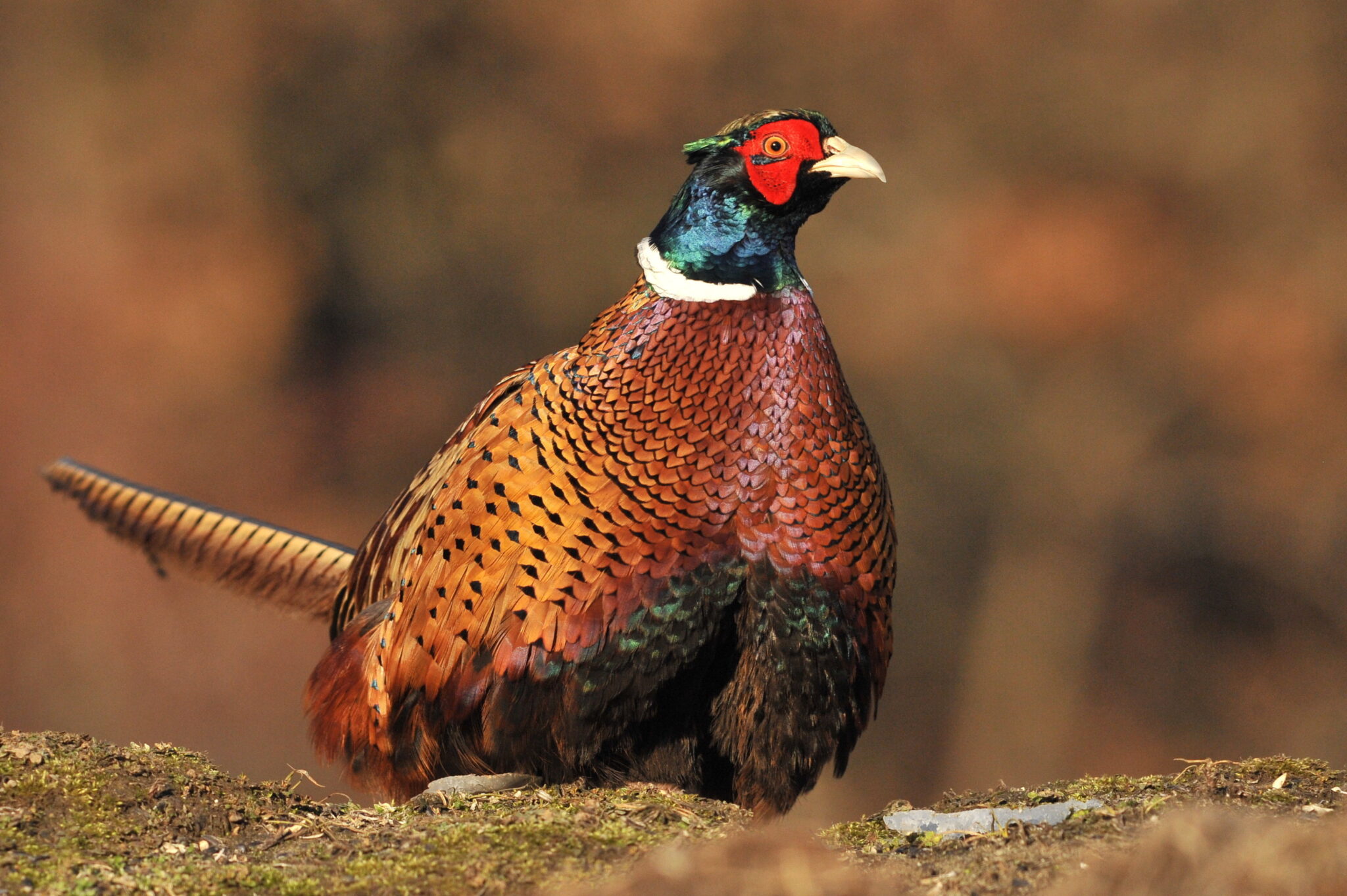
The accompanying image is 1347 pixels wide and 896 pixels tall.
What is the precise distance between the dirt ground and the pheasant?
0.81 feet

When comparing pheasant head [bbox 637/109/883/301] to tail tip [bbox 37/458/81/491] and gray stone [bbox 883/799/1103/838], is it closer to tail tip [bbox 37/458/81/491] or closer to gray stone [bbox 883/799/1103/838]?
gray stone [bbox 883/799/1103/838]

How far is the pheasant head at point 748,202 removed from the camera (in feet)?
11.8

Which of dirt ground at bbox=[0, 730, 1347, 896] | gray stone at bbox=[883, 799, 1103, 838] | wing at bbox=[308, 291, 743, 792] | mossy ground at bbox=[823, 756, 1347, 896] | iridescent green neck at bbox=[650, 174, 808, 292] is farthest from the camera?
iridescent green neck at bbox=[650, 174, 808, 292]

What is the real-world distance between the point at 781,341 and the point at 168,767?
5.76 ft

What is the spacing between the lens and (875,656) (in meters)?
3.63

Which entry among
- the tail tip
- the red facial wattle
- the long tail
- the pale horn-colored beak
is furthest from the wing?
the tail tip

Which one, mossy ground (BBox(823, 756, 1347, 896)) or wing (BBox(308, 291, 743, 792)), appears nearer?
mossy ground (BBox(823, 756, 1347, 896))

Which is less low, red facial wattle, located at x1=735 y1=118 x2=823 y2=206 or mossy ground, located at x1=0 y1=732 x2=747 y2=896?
red facial wattle, located at x1=735 y1=118 x2=823 y2=206

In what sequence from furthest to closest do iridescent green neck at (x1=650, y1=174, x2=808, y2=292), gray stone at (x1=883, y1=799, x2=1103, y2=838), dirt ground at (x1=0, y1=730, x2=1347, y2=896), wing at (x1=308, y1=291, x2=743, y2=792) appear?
iridescent green neck at (x1=650, y1=174, x2=808, y2=292)
wing at (x1=308, y1=291, x2=743, y2=792)
gray stone at (x1=883, y1=799, x2=1103, y2=838)
dirt ground at (x1=0, y1=730, x2=1347, y2=896)

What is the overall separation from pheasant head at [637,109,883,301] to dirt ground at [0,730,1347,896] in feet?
4.30

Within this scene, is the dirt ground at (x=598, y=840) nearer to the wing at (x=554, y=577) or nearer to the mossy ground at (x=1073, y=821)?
the mossy ground at (x=1073, y=821)

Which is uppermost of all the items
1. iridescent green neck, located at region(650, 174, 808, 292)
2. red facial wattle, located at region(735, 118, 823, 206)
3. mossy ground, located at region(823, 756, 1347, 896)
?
red facial wattle, located at region(735, 118, 823, 206)

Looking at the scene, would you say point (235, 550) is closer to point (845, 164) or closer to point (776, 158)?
point (776, 158)

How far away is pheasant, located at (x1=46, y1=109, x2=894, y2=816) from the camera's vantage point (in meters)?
3.29
